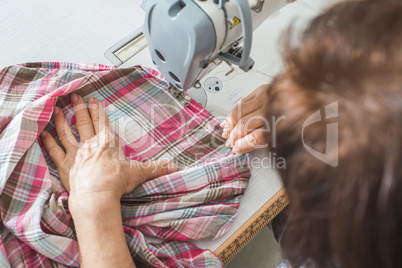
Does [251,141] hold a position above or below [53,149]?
below

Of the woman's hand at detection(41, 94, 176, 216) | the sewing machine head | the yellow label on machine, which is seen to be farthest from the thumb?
the yellow label on machine

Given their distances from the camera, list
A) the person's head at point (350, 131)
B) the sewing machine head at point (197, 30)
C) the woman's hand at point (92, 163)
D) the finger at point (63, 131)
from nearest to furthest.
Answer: the person's head at point (350, 131), the sewing machine head at point (197, 30), the woman's hand at point (92, 163), the finger at point (63, 131)

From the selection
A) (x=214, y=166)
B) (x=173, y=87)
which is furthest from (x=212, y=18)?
(x=214, y=166)

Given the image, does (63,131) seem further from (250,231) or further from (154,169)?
(250,231)

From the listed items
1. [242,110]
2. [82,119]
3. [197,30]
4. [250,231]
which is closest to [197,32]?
[197,30]

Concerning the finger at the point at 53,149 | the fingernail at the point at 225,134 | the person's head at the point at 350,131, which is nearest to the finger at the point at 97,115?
the finger at the point at 53,149

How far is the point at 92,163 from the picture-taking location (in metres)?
0.80

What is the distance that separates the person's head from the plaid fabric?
15.1 inches

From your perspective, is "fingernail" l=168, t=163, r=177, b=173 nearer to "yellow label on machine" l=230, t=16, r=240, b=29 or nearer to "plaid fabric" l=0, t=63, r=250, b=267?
"plaid fabric" l=0, t=63, r=250, b=267

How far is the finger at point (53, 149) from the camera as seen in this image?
836mm

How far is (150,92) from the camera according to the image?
993 millimetres

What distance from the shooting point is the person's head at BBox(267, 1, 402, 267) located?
386 mm

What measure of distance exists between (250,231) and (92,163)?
1.49ft

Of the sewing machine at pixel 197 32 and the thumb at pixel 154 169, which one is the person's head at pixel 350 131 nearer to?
the sewing machine at pixel 197 32
